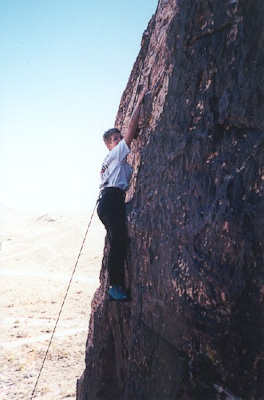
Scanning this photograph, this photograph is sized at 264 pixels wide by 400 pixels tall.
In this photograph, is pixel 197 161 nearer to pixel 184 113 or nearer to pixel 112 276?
pixel 184 113

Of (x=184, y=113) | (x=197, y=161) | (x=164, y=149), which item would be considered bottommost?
(x=197, y=161)

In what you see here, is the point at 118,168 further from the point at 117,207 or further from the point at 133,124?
the point at 133,124

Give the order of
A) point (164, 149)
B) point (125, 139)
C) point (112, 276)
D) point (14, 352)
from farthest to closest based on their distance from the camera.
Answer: point (14, 352) < point (125, 139) < point (112, 276) < point (164, 149)

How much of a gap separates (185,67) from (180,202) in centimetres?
126

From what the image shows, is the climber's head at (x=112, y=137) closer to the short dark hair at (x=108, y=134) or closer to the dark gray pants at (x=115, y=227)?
the short dark hair at (x=108, y=134)

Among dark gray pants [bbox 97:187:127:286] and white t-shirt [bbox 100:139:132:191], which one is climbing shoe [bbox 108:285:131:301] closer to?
dark gray pants [bbox 97:187:127:286]

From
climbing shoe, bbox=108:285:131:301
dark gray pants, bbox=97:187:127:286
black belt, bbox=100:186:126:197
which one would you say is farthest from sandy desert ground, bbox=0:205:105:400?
black belt, bbox=100:186:126:197

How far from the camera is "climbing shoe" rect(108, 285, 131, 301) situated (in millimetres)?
2883

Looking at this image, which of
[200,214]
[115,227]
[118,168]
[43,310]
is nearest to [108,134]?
[118,168]

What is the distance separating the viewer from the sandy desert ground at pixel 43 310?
22.0ft

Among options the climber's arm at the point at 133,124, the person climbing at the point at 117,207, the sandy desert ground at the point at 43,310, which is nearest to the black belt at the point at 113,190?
the person climbing at the point at 117,207

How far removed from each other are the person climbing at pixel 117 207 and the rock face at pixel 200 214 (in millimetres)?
126

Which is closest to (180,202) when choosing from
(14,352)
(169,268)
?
(169,268)

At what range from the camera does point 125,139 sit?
3232 millimetres
